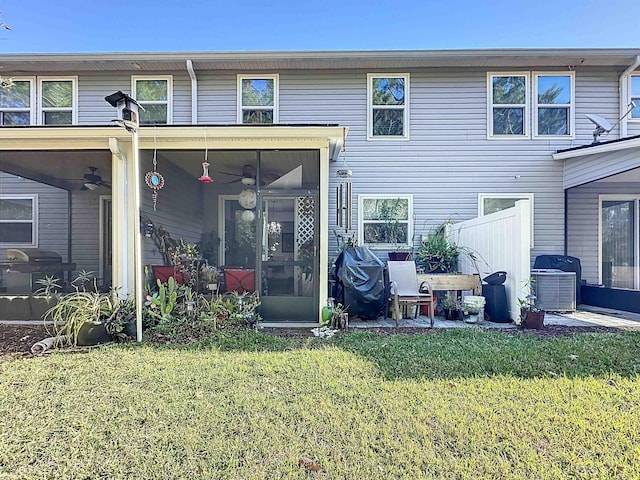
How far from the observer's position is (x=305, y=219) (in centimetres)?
529

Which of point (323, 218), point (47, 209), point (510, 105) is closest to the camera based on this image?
point (323, 218)

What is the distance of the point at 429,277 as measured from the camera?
6156 mm

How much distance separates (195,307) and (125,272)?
122cm

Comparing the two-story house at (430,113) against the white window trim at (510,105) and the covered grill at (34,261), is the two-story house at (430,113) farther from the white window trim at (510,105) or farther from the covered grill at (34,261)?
the covered grill at (34,261)

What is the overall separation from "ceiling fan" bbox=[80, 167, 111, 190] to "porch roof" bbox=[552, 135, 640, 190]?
7.99 m

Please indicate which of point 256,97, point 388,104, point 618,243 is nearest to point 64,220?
point 256,97

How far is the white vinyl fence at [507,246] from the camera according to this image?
16.8 ft

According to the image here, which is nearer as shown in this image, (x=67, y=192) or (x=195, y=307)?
(x=195, y=307)

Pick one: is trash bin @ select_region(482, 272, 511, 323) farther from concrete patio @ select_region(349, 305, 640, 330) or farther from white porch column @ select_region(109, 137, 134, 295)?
white porch column @ select_region(109, 137, 134, 295)

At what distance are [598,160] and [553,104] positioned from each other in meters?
1.70

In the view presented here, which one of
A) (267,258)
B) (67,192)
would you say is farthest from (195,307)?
(67,192)

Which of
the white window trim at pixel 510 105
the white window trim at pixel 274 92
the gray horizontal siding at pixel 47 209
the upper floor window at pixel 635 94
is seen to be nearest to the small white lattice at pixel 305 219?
the white window trim at pixel 274 92

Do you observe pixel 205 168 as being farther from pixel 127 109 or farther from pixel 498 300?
pixel 498 300

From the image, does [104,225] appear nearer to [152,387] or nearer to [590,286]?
[152,387]
